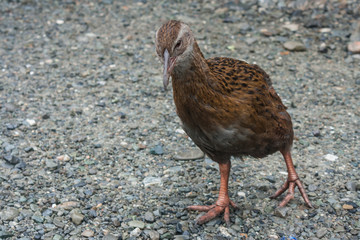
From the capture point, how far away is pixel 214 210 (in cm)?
487

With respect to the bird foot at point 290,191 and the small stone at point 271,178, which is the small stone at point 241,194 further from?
the small stone at point 271,178

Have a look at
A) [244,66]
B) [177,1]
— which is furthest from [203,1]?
[244,66]

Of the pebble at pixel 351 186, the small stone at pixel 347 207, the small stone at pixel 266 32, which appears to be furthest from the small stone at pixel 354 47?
the small stone at pixel 347 207

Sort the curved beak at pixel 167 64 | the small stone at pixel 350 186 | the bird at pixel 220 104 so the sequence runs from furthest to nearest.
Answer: the small stone at pixel 350 186 < the bird at pixel 220 104 < the curved beak at pixel 167 64

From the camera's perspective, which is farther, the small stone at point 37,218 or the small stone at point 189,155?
the small stone at point 189,155

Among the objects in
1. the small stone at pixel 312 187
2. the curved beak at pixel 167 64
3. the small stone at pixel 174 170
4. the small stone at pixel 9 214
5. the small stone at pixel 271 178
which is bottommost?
the small stone at pixel 174 170

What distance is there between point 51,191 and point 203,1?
6.17m

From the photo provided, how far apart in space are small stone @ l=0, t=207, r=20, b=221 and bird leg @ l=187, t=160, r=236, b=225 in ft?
5.53

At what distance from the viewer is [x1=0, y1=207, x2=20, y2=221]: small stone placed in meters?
4.72

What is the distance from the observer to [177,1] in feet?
33.7

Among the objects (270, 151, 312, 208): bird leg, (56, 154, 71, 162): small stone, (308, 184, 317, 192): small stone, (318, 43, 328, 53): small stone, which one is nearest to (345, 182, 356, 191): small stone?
(308, 184, 317, 192): small stone

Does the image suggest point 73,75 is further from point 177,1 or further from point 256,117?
point 256,117

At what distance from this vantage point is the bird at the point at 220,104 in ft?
13.1

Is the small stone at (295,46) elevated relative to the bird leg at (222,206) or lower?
elevated
